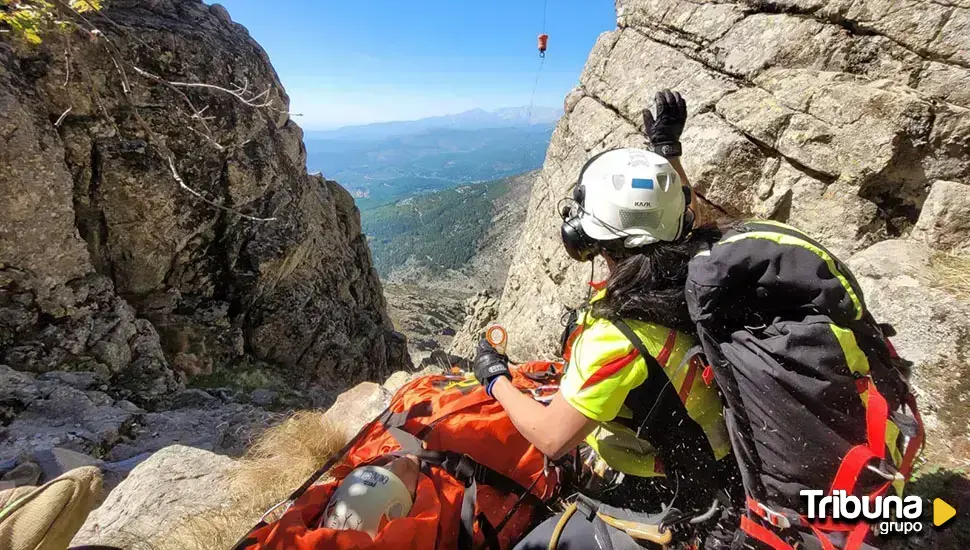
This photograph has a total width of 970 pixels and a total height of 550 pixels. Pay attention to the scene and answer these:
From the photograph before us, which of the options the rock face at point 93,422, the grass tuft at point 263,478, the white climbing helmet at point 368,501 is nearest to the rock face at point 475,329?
the rock face at point 93,422

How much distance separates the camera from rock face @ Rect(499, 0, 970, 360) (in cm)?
536

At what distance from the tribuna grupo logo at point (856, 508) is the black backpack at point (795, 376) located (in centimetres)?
4

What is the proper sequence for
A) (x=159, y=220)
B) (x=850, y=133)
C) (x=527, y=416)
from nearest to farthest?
(x=527, y=416) → (x=850, y=133) → (x=159, y=220)

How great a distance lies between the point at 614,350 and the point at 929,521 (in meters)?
2.82

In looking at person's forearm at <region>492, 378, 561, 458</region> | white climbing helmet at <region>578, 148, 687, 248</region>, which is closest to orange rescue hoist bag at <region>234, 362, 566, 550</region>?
person's forearm at <region>492, 378, 561, 458</region>

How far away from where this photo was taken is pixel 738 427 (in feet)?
8.44

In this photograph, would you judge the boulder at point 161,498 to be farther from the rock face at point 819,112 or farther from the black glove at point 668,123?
the black glove at point 668,123

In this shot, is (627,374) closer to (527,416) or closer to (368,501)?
(527,416)

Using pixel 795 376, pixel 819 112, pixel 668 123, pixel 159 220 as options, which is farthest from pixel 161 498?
pixel 159 220

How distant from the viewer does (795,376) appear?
231 cm

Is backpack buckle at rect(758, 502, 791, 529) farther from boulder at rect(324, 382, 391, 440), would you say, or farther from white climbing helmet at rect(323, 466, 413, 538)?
boulder at rect(324, 382, 391, 440)

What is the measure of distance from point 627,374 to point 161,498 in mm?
5528

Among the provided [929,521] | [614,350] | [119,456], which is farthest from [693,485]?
[119,456]

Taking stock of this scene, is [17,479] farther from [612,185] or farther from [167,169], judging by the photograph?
[167,169]
